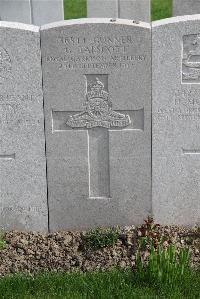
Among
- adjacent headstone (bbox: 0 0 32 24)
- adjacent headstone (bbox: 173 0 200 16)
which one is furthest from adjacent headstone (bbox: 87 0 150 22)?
adjacent headstone (bbox: 0 0 32 24)

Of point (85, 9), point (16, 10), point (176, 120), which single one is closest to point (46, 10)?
point (16, 10)

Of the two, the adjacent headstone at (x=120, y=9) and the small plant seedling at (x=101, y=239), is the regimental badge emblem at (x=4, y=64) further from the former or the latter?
the adjacent headstone at (x=120, y=9)

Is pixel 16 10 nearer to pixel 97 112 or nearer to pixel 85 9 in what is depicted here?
pixel 85 9

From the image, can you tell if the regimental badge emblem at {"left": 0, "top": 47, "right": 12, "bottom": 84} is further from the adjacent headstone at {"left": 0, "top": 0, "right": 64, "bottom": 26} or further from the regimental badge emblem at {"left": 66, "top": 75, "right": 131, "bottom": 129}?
the adjacent headstone at {"left": 0, "top": 0, "right": 64, "bottom": 26}

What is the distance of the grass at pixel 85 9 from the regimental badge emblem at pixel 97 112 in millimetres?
6111

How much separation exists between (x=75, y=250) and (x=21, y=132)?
110cm

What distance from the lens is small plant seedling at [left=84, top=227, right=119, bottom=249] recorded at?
Answer: 5.24 meters

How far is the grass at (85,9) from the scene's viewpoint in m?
11.4

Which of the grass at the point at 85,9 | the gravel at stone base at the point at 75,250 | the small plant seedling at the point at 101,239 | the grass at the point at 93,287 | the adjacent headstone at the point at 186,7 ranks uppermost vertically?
the grass at the point at 85,9

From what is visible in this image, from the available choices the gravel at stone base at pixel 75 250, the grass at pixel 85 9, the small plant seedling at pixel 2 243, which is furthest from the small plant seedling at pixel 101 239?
the grass at pixel 85 9

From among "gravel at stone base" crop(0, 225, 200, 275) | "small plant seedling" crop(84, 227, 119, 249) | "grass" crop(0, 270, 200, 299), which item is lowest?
"grass" crop(0, 270, 200, 299)

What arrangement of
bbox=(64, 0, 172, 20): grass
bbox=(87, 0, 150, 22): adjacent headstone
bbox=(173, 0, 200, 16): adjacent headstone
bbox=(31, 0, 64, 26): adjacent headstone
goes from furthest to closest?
bbox=(64, 0, 172, 20): grass
bbox=(31, 0, 64, 26): adjacent headstone
bbox=(87, 0, 150, 22): adjacent headstone
bbox=(173, 0, 200, 16): adjacent headstone

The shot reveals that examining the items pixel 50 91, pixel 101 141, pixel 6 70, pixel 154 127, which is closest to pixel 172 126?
pixel 154 127

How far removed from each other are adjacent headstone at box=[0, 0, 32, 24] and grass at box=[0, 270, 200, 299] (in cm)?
515
